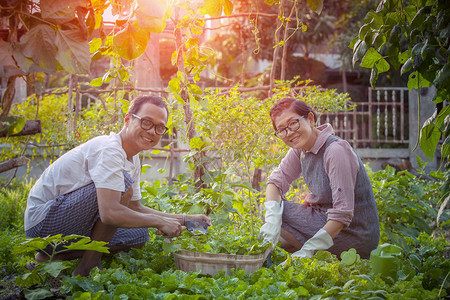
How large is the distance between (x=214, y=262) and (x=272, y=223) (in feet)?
2.21

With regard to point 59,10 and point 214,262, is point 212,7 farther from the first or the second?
point 214,262

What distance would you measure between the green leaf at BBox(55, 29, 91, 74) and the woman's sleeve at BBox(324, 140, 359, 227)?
A: 1.68 metres

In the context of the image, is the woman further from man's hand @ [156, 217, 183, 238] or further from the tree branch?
the tree branch

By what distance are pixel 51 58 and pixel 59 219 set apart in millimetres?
1216

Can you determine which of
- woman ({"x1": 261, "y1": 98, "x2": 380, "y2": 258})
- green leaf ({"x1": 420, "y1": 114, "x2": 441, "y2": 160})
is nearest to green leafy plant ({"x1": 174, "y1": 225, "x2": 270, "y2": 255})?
woman ({"x1": 261, "y1": 98, "x2": 380, "y2": 258})

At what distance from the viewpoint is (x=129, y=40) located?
1680mm

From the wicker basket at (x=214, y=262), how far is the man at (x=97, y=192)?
17 centimetres

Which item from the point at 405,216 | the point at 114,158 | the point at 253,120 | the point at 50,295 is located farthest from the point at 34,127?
the point at 405,216

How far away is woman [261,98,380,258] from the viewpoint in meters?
2.56

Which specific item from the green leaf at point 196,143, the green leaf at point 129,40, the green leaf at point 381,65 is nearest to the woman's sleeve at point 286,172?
the green leaf at point 196,143

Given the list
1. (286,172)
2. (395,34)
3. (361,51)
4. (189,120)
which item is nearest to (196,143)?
(189,120)

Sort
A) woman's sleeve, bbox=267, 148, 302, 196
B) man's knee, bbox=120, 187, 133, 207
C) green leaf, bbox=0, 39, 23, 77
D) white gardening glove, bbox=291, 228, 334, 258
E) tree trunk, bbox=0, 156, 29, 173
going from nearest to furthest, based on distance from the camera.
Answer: green leaf, bbox=0, 39, 23, 77 < tree trunk, bbox=0, 156, 29, 173 < man's knee, bbox=120, 187, 133, 207 < white gardening glove, bbox=291, 228, 334, 258 < woman's sleeve, bbox=267, 148, 302, 196

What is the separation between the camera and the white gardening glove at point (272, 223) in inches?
107

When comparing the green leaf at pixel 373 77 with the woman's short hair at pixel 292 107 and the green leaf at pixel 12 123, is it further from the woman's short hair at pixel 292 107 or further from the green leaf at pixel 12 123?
the green leaf at pixel 12 123
